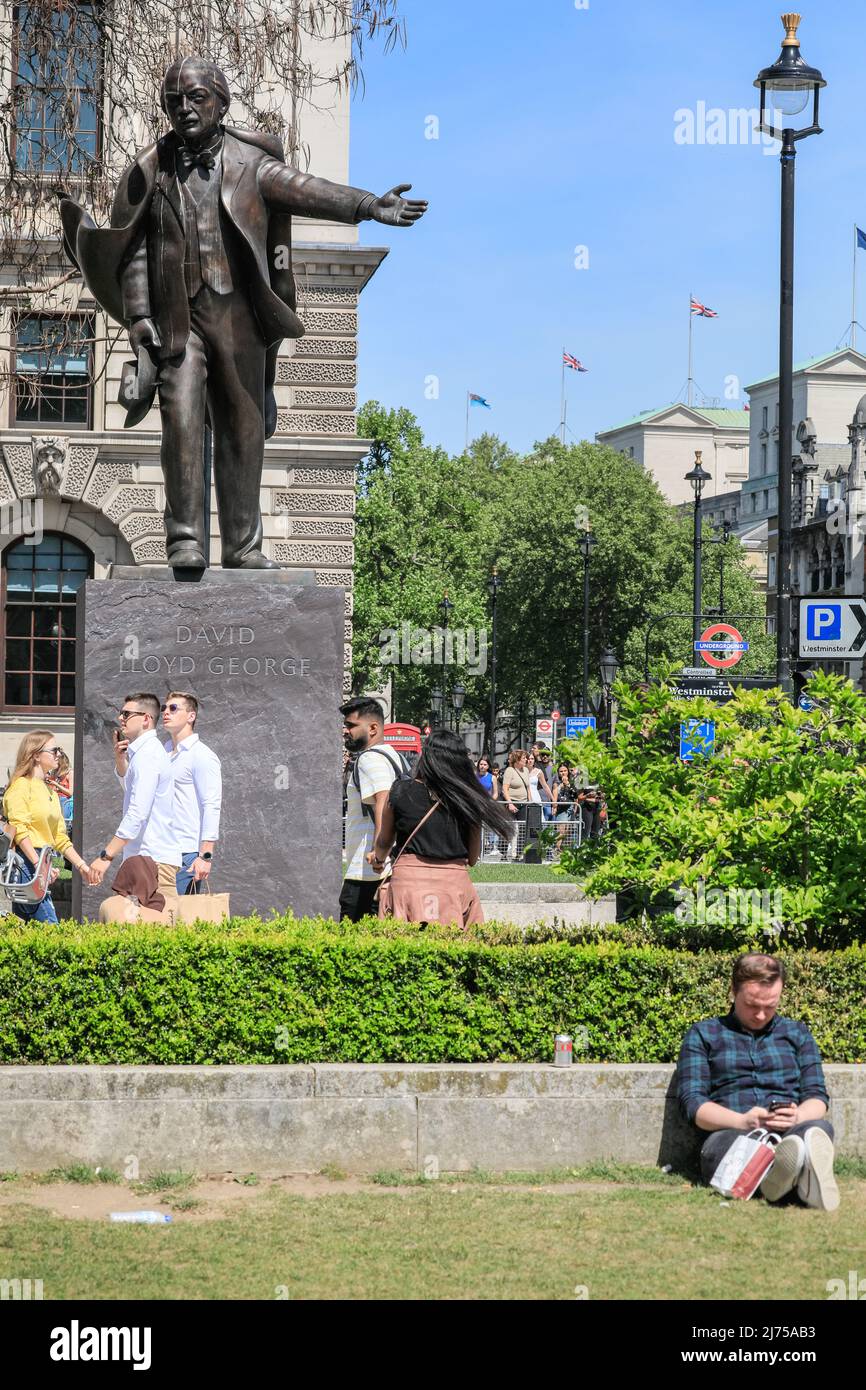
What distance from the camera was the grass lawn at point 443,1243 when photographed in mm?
6277

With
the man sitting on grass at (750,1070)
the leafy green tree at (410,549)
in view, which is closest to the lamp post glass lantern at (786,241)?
the man sitting on grass at (750,1070)

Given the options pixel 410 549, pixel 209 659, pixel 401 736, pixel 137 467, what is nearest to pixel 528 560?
pixel 410 549

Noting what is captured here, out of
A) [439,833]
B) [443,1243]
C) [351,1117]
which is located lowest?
[443,1243]

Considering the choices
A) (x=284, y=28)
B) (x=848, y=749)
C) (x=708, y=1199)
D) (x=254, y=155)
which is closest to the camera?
(x=708, y=1199)

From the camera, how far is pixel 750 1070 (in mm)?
8062

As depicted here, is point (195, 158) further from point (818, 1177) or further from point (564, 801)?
point (564, 801)

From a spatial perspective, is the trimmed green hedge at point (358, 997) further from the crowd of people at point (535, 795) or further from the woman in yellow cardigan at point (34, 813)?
the crowd of people at point (535, 795)

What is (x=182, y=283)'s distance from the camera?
34.8 feet

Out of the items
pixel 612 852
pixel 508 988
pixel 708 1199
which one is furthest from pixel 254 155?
pixel 708 1199

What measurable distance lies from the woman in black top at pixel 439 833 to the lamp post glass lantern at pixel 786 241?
9956 millimetres

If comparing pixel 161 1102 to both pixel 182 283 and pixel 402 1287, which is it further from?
pixel 182 283

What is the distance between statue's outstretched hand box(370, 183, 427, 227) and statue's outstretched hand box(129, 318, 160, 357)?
4.44 ft

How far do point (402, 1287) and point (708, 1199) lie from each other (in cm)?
176

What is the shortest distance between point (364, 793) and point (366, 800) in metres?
0.04
